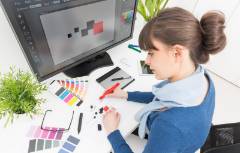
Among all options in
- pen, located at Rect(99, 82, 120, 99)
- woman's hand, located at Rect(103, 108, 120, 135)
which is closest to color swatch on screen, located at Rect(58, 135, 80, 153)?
woman's hand, located at Rect(103, 108, 120, 135)

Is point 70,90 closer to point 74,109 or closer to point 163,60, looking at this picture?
point 74,109

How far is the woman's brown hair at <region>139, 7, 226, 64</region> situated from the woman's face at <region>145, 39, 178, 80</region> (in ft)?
0.07

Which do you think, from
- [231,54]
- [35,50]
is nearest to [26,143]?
[35,50]

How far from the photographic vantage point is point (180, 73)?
31.3 inches

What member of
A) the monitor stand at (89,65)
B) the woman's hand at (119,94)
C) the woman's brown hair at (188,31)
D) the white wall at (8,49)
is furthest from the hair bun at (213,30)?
the white wall at (8,49)

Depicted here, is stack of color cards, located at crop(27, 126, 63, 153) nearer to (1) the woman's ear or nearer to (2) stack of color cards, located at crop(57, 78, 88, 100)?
(2) stack of color cards, located at crop(57, 78, 88, 100)

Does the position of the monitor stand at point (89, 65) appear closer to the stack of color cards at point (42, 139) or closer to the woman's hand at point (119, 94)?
the woman's hand at point (119, 94)

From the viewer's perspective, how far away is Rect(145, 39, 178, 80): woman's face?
2.37ft

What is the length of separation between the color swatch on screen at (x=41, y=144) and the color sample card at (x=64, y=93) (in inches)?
8.0

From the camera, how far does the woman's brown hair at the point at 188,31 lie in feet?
2.24

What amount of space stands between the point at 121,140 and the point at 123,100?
0.79ft

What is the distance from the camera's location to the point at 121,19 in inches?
44.1

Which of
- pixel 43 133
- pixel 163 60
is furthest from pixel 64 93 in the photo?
pixel 163 60

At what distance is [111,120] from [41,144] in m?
0.31
